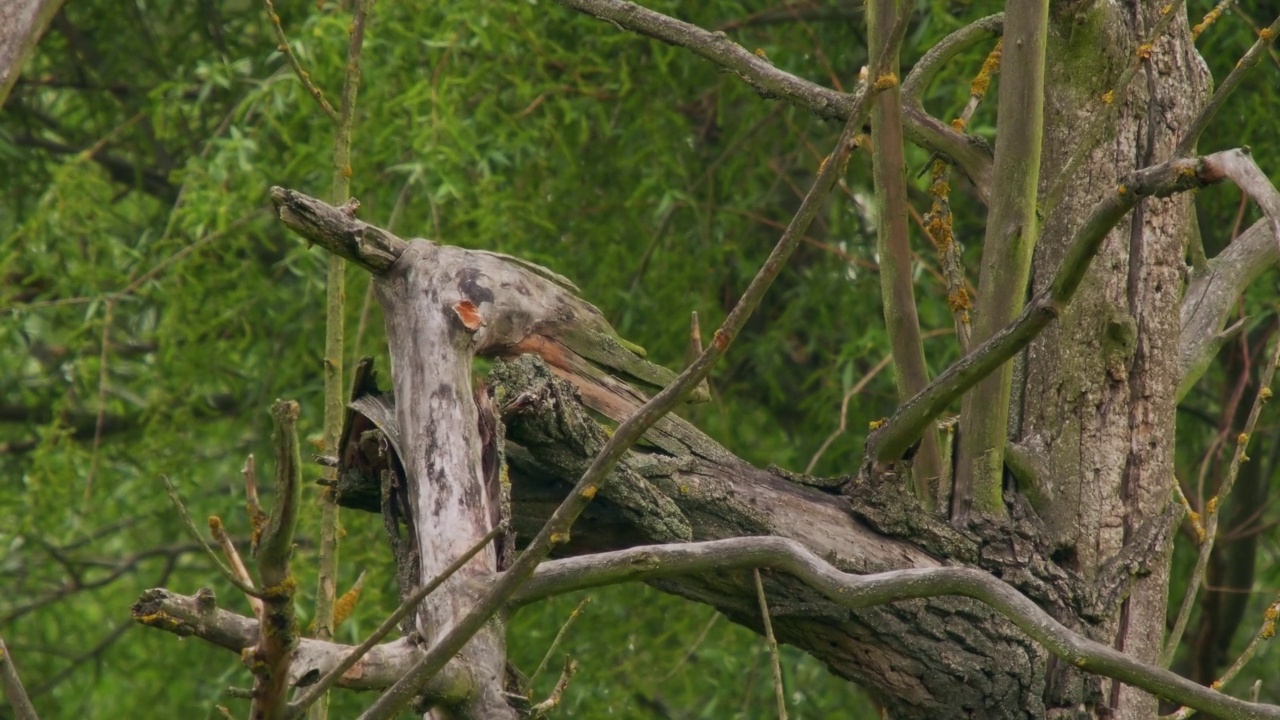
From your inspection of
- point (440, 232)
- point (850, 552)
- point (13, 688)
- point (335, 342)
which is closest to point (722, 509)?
point (850, 552)

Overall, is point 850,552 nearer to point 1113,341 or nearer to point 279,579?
point 1113,341

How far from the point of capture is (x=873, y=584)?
1.43 meters

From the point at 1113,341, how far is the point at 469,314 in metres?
0.86

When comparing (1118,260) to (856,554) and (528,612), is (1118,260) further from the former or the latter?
(528,612)

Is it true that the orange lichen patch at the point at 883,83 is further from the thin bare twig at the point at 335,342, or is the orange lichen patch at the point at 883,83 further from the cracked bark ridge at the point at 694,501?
the thin bare twig at the point at 335,342

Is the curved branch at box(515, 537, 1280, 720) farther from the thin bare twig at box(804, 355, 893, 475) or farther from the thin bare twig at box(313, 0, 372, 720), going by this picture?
the thin bare twig at box(804, 355, 893, 475)

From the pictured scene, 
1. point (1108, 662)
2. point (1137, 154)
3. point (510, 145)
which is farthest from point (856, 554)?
point (510, 145)

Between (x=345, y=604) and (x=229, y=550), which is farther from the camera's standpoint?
(x=345, y=604)

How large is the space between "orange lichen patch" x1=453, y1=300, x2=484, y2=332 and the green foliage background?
4.70ft

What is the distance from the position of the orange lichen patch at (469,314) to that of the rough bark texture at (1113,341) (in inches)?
30.4

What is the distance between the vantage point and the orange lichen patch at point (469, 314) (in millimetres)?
1631

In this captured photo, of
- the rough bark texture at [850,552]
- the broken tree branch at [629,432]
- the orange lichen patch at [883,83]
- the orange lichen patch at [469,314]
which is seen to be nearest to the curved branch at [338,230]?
the orange lichen patch at [469,314]

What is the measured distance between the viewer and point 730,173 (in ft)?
12.5

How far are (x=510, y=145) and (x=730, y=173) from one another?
2.28ft
